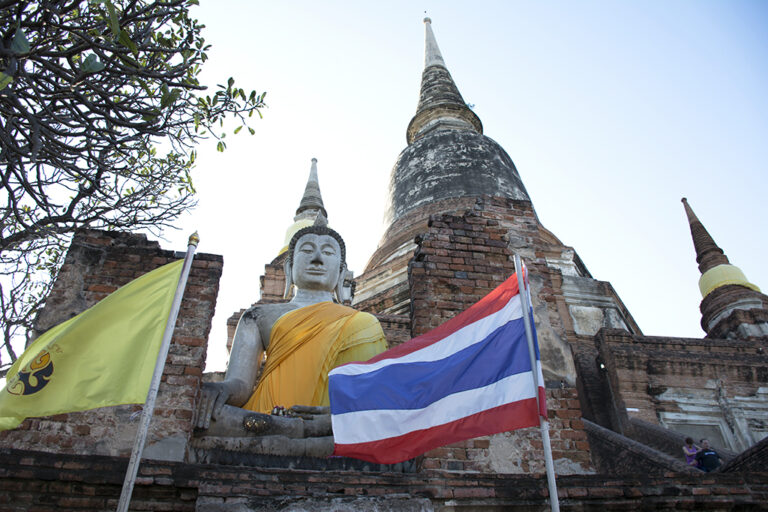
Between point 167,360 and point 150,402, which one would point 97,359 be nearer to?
point 150,402

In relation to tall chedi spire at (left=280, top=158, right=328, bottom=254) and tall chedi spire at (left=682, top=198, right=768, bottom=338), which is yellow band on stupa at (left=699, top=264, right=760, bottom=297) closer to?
tall chedi spire at (left=682, top=198, right=768, bottom=338)

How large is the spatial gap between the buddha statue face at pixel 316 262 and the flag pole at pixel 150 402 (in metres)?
2.47

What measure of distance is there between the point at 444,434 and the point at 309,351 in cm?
195

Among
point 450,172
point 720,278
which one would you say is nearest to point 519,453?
point 450,172

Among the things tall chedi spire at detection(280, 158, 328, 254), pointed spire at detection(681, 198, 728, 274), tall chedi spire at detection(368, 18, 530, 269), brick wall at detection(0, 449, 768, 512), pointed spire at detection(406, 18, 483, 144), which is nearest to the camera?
brick wall at detection(0, 449, 768, 512)

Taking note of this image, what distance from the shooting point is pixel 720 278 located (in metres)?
15.6

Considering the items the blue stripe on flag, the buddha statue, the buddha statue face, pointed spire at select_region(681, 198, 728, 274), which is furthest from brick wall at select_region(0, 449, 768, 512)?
pointed spire at select_region(681, 198, 728, 274)

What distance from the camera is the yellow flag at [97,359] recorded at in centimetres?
346

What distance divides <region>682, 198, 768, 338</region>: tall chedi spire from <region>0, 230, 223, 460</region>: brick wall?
11.3m

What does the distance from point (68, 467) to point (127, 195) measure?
423 centimetres

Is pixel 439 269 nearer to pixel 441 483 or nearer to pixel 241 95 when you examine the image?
pixel 441 483

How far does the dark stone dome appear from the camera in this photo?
1544 cm

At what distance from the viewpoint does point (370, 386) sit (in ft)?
12.7

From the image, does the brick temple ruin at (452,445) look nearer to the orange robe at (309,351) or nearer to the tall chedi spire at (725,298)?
the orange robe at (309,351)
